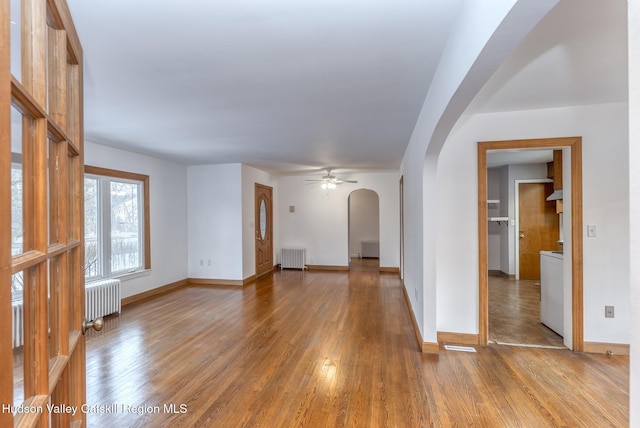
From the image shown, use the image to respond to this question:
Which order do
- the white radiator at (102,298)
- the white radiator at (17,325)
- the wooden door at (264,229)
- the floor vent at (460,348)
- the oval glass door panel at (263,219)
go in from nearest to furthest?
1. the white radiator at (17,325)
2. the floor vent at (460,348)
3. the white radiator at (102,298)
4. the wooden door at (264,229)
5. the oval glass door panel at (263,219)

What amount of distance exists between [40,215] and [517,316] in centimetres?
485

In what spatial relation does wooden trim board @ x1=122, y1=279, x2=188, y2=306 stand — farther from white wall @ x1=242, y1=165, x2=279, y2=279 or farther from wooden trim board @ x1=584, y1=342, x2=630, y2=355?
wooden trim board @ x1=584, y1=342, x2=630, y2=355

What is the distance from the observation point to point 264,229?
7.22 meters

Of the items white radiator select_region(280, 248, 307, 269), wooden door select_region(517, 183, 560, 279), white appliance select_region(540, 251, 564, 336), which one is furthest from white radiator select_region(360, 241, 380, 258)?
white appliance select_region(540, 251, 564, 336)

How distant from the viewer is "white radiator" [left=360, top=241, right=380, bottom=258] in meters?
9.44

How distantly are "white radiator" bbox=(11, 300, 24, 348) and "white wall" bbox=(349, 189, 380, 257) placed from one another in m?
9.26

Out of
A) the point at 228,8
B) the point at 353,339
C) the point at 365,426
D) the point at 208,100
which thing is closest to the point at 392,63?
the point at 228,8

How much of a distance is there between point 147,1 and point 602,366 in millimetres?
4299

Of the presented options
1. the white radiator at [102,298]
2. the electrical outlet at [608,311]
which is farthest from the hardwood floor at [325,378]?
the electrical outlet at [608,311]

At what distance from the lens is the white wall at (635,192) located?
0.47m

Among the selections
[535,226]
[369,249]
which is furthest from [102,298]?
[535,226]

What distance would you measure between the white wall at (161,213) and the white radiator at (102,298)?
448mm

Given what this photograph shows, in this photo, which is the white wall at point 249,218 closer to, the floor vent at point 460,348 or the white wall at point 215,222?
the white wall at point 215,222

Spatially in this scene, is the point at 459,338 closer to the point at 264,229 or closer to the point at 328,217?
the point at 328,217
